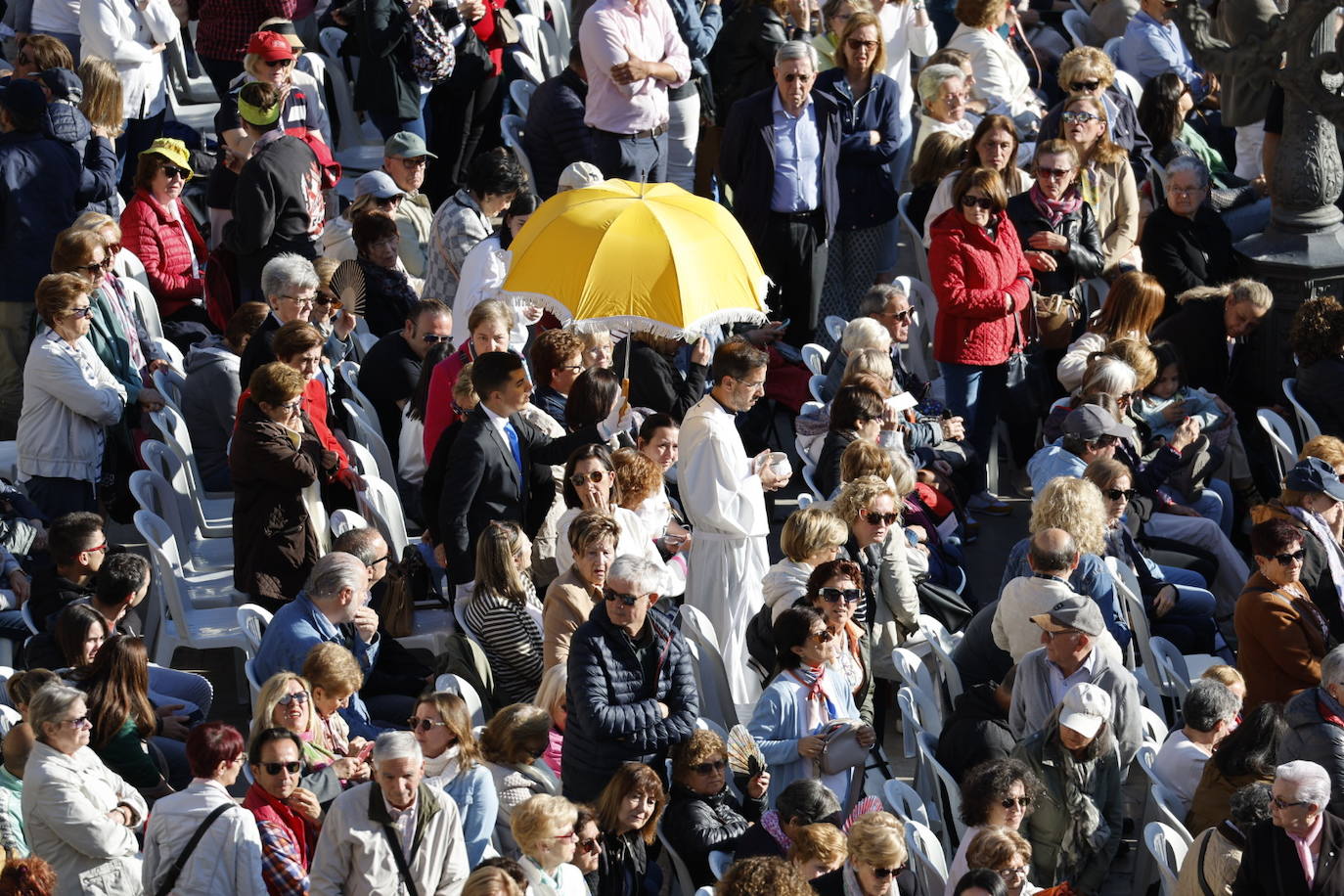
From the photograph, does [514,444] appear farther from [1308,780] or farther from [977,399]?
[1308,780]

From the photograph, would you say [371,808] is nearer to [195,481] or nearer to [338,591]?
[338,591]

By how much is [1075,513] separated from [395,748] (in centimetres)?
300

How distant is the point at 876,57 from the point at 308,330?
13.7 ft

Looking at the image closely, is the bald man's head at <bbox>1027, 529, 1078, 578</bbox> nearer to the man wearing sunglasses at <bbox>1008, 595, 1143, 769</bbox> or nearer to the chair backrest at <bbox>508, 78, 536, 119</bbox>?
the man wearing sunglasses at <bbox>1008, 595, 1143, 769</bbox>

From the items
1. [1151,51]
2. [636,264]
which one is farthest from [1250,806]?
[1151,51]

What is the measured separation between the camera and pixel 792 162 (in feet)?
36.0

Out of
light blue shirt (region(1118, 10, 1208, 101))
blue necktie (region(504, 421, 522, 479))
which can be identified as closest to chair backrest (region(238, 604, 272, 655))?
blue necktie (region(504, 421, 522, 479))

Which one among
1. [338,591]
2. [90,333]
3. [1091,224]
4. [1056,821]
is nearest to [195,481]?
[90,333]

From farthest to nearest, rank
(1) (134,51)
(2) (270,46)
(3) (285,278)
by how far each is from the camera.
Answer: (1) (134,51) → (2) (270,46) → (3) (285,278)

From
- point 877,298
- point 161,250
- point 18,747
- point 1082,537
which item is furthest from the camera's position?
point 161,250

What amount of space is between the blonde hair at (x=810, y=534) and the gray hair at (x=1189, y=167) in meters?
3.98

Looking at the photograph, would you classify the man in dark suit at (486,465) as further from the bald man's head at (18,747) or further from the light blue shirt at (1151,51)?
the light blue shirt at (1151,51)

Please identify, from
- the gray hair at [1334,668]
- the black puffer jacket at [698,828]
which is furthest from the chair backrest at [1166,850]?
the black puffer jacket at [698,828]

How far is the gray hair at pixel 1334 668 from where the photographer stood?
275 inches
